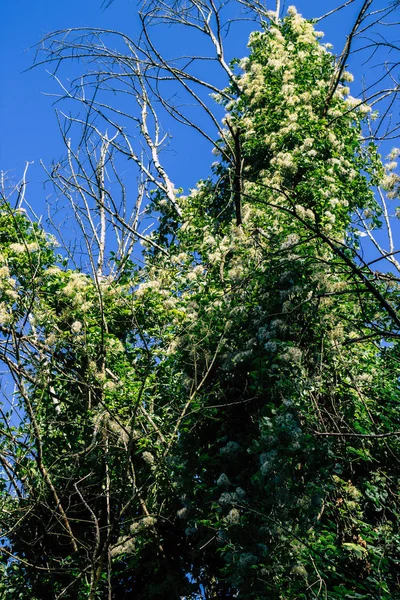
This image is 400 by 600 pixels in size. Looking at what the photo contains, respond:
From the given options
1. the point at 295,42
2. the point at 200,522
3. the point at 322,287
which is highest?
the point at 295,42

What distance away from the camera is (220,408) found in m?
6.21

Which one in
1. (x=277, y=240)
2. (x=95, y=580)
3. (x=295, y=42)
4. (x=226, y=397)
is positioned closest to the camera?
(x=95, y=580)

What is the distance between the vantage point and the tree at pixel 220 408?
4867 millimetres

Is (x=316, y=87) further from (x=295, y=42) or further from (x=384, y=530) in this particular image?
(x=384, y=530)

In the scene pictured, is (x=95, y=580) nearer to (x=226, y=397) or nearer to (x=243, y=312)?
(x=226, y=397)

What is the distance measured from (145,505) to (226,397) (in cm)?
151

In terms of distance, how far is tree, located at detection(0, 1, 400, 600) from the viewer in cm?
487

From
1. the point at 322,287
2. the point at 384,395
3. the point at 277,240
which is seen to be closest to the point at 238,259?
the point at 277,240

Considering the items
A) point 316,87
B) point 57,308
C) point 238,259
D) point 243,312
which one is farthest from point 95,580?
point 316,87

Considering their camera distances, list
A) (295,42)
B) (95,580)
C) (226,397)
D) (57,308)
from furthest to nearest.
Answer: (295,42), (57,308), (226,397), (95,580)

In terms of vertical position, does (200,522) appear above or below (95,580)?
above

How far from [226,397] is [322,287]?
1495mm

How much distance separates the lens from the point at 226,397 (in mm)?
6195

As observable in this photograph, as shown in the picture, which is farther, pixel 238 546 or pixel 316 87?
pixel 316 87
